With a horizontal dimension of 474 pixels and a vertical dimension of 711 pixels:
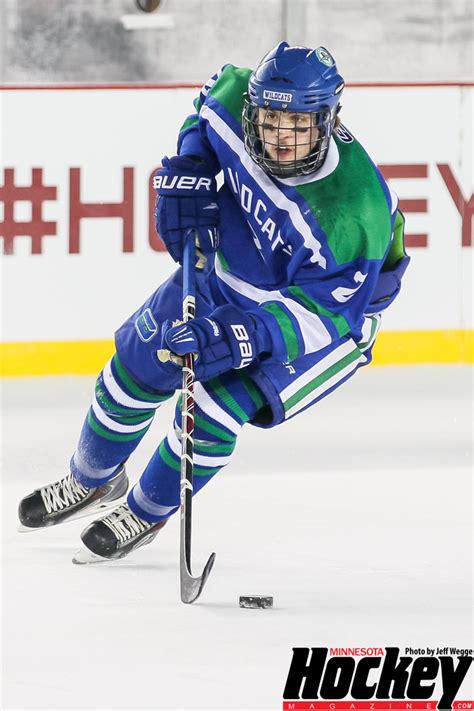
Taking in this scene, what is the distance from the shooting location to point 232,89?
3275 millimetres

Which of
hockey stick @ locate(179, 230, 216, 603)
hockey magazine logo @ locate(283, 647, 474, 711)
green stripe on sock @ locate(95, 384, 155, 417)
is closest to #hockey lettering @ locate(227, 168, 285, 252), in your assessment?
hockey stick @ locate(179, 230, 216, 603)

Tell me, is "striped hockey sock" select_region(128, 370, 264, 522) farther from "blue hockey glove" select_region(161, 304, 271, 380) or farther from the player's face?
the player's face

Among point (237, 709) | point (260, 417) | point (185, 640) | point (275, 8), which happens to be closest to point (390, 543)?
point (260, 417)

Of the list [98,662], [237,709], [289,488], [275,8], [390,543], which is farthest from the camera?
[275,8]

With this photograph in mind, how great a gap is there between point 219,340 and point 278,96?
48 centimetres

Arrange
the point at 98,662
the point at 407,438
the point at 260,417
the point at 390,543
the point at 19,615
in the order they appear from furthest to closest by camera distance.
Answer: the point at 407,438 → the point at 390,543 → the point at 260,417 → the point at 19,615 → the point at 98,662

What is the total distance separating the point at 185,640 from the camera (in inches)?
104

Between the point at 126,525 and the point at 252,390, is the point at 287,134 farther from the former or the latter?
the point at 126,525

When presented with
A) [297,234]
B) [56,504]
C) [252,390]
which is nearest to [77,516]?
[56,504]

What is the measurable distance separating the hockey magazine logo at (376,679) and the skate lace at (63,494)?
871 millimetres

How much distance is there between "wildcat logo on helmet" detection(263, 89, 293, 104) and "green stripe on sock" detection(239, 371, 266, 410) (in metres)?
0.53

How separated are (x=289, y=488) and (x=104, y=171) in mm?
1733

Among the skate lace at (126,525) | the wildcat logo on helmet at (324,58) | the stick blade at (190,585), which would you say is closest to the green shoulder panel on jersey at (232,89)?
the wildcat logo on helmet at (324,58)

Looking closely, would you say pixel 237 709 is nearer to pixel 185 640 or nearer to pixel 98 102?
pixel 185 640
